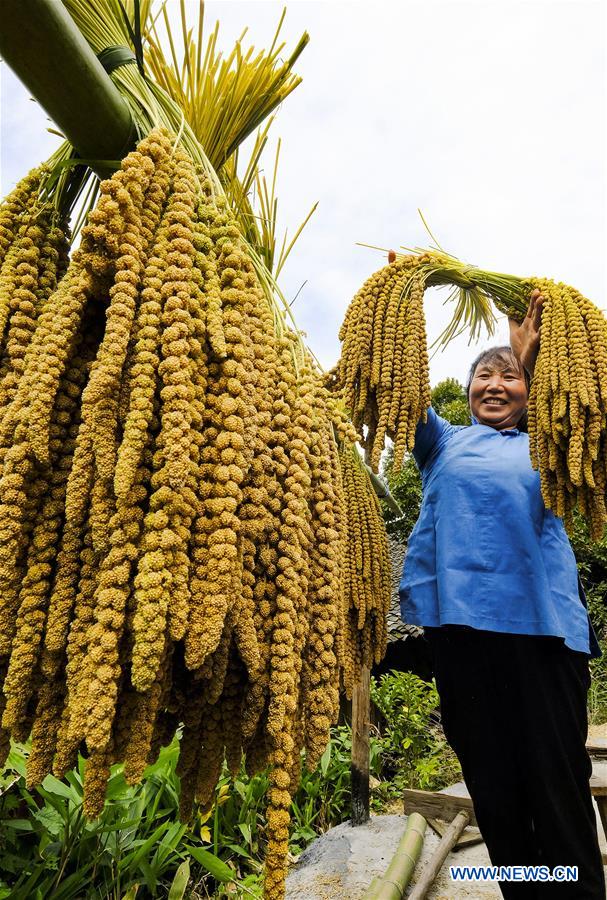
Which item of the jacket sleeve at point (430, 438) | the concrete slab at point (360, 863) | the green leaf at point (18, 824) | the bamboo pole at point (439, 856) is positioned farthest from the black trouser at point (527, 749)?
the green leaf at point (18, 824)

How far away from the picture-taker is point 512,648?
91.9 inches

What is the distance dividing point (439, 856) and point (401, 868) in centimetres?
35

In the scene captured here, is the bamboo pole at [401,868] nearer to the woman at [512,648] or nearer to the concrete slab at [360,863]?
the concrete slab at [360,863]

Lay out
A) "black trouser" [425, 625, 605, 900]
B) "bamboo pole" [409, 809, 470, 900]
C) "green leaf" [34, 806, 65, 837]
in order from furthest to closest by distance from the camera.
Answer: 1. "bamboo pole" [409, 809, 470, 900]
2. "green leaf" [34, 806, 65, 837]
3. "black trouser" [425, 625, 605, 900]

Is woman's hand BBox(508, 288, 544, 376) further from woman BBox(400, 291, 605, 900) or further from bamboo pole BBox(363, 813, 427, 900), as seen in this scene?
bamboo pole BBox(363, 813, 427, 900)

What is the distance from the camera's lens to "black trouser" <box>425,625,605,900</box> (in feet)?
7.09

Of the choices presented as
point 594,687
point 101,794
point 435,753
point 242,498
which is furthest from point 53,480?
point 594,687

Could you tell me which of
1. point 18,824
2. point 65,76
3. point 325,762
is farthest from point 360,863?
point 65,76

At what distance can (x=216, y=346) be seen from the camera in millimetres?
844

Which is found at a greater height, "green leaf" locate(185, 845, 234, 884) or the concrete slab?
"green leaf" locate(185, 845, 234, 884)

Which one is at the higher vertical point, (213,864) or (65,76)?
(65,76)

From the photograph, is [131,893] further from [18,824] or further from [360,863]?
[360,863]

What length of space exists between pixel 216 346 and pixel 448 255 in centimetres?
194

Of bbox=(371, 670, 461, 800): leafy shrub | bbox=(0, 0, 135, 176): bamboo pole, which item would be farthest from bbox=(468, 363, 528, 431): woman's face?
bbox=(371, 670, 461, 800): leafy shrub
